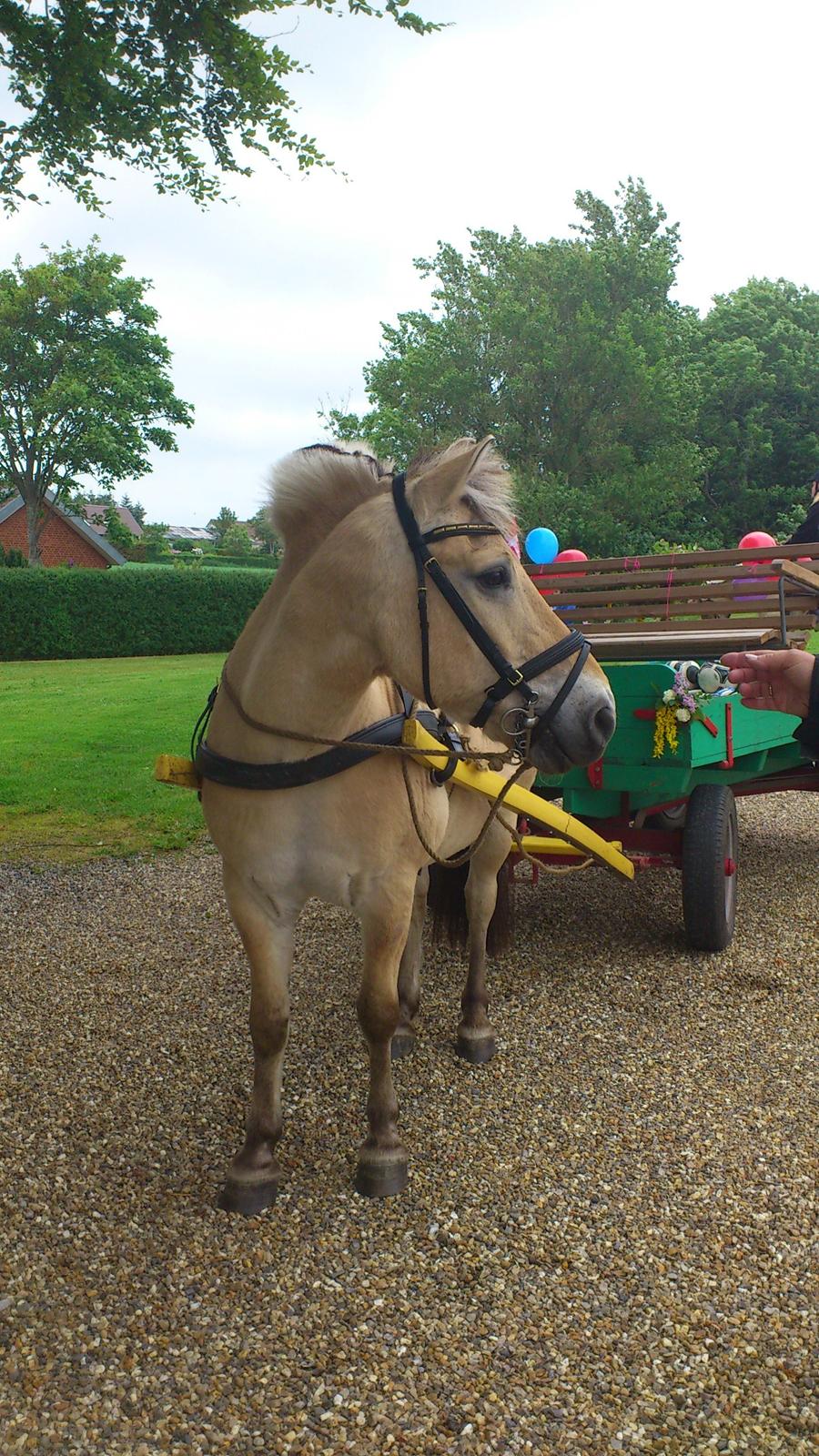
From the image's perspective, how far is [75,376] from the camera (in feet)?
98.2

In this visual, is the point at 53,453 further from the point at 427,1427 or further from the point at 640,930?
the point at 427,1427

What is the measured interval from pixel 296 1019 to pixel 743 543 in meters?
3.52

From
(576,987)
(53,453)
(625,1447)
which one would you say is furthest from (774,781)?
(53,453)

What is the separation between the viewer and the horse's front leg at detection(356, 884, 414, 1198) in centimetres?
266

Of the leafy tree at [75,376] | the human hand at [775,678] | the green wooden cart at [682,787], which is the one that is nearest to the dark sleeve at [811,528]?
the green wooden cart at [682,787]

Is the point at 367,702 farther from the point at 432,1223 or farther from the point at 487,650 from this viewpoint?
the point at 432,1223

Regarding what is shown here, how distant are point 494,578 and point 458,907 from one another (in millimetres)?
2233

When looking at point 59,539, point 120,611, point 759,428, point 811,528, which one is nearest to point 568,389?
point 759,428

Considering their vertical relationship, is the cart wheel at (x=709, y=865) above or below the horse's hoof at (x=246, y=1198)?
above

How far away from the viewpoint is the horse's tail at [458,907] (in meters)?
4.21

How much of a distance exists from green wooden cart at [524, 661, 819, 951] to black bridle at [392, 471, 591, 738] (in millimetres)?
2122

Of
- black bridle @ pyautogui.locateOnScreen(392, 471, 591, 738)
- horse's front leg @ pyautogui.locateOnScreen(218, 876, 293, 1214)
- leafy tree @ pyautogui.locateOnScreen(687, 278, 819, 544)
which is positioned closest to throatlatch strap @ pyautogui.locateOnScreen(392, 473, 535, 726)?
black bridle @ pyautogui.locateOnScreen(392, 471, 591, 738)

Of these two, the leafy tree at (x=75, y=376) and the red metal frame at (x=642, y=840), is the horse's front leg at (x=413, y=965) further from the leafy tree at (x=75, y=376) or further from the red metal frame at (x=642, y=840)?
the leafy tree at (x=75, y=376)

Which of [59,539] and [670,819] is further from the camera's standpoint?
[59,539]
